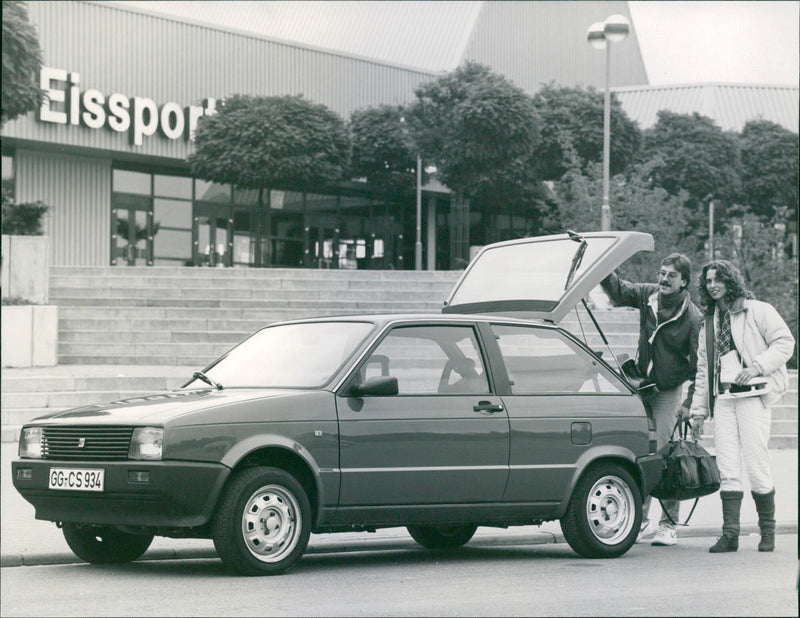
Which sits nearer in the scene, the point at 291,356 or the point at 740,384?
the point at 291,356

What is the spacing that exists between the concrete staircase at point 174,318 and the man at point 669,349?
518cm

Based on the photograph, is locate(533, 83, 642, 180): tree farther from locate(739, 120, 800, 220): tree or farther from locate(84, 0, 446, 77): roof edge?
locate(739, 120, 800, 220): tree

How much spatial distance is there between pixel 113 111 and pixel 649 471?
1377 inches

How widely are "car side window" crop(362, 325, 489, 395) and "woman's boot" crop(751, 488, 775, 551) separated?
222 centimetres

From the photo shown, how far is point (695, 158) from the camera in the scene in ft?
170

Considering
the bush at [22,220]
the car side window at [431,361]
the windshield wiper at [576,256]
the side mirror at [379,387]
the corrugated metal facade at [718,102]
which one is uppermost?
the corrugated metal facade at [718,102]

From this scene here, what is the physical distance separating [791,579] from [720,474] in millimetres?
1516

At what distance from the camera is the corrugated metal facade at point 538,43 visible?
202 ft

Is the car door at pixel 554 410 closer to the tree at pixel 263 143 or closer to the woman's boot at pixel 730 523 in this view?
the woman's boot at pixel 730 523

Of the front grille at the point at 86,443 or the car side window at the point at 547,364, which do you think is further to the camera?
the car side window at the point at 547,364

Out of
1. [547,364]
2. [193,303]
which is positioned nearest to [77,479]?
[547,364]

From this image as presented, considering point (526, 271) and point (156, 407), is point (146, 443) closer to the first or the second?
point (156, 407)

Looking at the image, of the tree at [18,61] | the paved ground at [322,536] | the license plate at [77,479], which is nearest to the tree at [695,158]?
the tree at [18,61]

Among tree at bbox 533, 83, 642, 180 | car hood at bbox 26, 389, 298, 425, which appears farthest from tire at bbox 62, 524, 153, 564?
tree at bbox 533, 83, 642, 180
